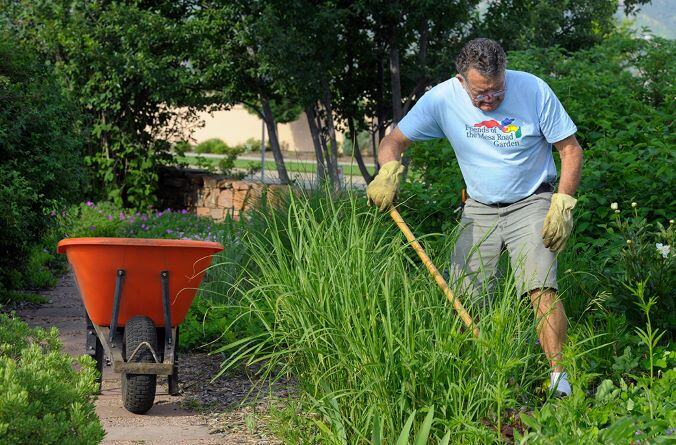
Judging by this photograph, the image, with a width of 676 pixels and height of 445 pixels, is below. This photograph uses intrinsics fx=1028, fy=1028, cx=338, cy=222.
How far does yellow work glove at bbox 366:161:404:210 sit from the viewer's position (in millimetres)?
4508

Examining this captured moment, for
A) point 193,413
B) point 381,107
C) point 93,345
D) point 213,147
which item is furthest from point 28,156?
point 213,147

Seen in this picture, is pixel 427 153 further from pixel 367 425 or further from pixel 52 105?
pixel 367 425

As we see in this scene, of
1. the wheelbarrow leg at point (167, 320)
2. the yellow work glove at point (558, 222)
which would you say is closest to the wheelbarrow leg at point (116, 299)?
the wheelbarrow leg at point (167, 320)

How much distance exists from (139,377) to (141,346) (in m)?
0.14

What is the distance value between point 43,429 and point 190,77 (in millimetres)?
10517

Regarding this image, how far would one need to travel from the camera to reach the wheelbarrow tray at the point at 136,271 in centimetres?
468

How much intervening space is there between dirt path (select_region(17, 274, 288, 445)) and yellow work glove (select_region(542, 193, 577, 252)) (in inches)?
55.1

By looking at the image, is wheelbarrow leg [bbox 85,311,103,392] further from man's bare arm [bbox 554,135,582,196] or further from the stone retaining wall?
the stone retaining wall

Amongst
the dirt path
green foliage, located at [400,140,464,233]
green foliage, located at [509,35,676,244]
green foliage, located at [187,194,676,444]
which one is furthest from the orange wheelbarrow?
green foliage, located at [509,35,676,244]

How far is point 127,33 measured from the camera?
42.7ft

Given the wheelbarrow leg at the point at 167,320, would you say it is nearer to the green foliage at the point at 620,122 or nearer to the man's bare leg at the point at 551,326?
the man's bare leg at the point at 551,326

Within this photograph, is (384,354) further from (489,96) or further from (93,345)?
(93,345)

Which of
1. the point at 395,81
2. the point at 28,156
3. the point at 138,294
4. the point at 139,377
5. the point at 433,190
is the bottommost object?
the point at 139,377

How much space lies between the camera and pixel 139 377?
464 centimetres
